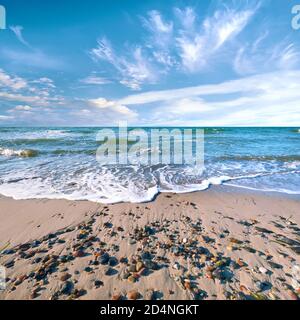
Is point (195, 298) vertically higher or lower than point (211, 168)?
lower

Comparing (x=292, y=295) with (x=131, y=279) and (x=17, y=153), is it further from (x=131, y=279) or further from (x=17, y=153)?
(x=17, y=153)

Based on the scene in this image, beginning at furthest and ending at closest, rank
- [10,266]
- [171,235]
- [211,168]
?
[211,168] → [171,235] → [10,266]

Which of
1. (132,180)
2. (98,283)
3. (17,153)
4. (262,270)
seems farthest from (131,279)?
(17,153)

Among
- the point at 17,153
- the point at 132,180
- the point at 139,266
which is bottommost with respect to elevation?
the point at 139,266

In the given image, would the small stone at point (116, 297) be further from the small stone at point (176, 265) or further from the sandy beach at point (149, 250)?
the small stone at point (176, 265)

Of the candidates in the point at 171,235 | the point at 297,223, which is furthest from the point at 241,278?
the point at 297,223

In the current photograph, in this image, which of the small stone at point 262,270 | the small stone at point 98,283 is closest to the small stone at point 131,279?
the small stone at point 98,283

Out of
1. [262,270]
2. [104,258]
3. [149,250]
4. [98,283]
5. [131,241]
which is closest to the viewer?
[98,283]

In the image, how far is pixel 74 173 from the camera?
21.3 ft

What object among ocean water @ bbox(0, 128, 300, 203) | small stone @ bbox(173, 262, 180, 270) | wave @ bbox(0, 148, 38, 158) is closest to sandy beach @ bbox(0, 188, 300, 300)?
small stone @ bbox(173, 262, 180, 270)

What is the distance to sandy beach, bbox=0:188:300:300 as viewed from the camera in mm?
2115

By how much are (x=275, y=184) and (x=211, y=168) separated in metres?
2.28

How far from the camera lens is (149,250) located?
2.68 metres

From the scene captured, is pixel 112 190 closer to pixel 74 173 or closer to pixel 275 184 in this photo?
pixel 74 173
